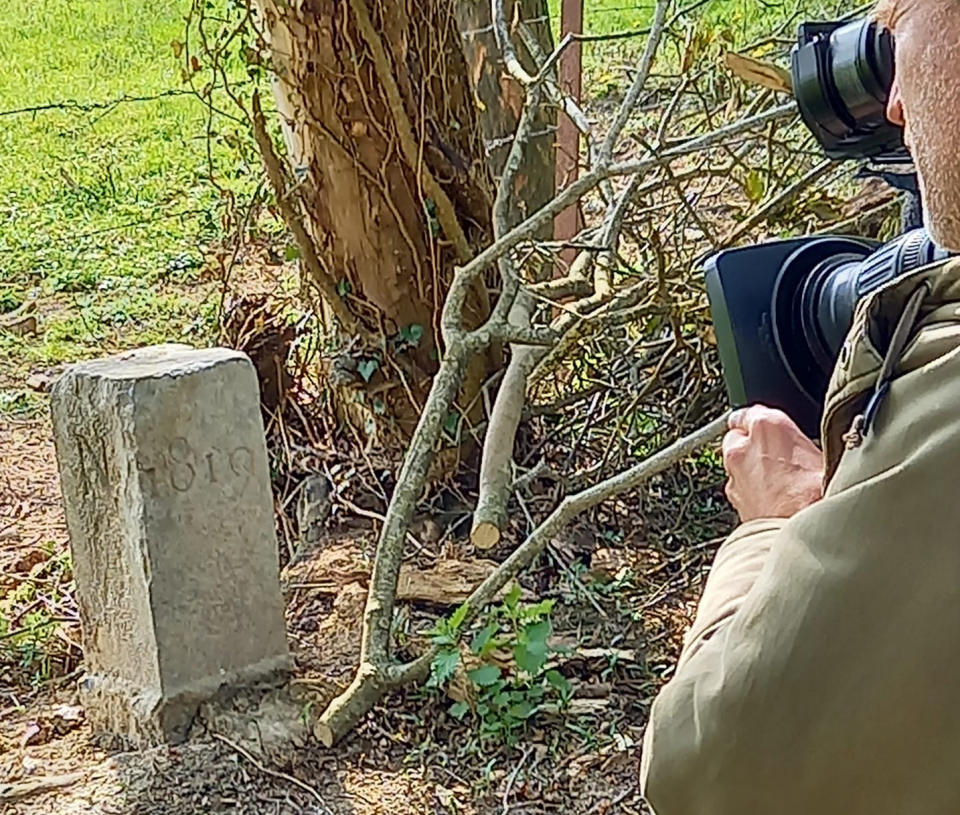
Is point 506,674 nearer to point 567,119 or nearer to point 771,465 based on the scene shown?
point 771,465

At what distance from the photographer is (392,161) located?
3.45 meters

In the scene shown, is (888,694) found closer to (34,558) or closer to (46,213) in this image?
(34,558)

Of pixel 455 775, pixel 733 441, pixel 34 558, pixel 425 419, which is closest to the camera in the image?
pixel 733 441

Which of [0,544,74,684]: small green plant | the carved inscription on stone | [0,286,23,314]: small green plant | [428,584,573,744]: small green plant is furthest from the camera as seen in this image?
[0,286,23,314]: small green plant

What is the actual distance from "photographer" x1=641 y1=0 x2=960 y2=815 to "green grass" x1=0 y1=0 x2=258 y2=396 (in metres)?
3.79

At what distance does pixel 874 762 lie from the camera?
3.46 feet

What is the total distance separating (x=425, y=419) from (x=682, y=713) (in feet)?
6.08

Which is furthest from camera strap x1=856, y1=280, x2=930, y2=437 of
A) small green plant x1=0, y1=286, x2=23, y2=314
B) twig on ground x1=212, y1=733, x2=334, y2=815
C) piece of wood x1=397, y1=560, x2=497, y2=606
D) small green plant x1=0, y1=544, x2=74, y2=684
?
small green plant x1=0, y1=286, x2=23, y2=314

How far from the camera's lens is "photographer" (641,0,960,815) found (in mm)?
1009

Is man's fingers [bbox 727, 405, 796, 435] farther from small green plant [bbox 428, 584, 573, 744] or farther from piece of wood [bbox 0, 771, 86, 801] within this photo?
piece of wood [bbox 0, 771, 86, 801]

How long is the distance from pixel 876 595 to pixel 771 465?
1.12 ft

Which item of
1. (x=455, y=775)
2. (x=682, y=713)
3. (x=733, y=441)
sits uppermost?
(x=733, y=441)

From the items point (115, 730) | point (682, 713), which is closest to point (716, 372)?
point (115, 730)

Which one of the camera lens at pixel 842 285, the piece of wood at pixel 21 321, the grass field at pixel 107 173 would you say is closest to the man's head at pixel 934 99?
the camera lens at pixel 842 285
